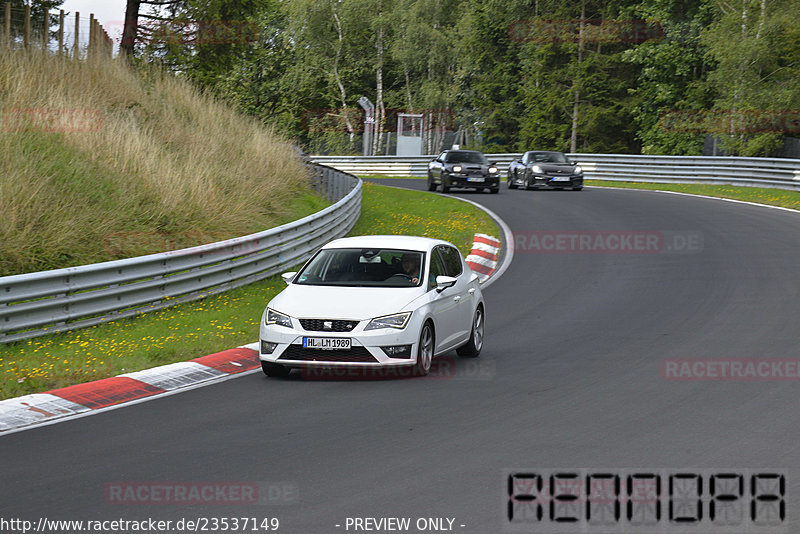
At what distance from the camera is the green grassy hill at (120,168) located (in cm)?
1648

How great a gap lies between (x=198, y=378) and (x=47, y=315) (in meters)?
3.10

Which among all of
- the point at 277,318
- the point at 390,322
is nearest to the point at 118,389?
the point at 277,318

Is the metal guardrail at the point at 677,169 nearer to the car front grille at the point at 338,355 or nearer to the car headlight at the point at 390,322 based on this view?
the car headlight at the point at 390,322

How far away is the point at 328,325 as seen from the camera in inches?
424

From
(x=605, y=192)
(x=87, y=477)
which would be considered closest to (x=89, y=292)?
(x=87, y=477)

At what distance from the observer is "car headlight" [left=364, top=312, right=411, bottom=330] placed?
10789mm

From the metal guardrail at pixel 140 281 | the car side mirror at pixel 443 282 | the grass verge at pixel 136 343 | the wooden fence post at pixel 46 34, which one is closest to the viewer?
the grass verge at pixel 136 343

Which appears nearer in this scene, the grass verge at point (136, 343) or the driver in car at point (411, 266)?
the grass verge at point (136, 343)

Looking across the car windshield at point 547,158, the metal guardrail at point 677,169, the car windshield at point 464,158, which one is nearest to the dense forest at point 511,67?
the metal guardrail at point 677,169

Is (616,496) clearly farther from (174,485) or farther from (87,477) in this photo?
(87,477)

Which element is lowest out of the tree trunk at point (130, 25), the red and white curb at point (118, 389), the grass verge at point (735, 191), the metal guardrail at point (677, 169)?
the red and white curb at point (118, 389)

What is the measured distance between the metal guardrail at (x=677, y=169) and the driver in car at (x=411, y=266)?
26895 millimetres

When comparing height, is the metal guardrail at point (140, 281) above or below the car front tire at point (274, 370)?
above

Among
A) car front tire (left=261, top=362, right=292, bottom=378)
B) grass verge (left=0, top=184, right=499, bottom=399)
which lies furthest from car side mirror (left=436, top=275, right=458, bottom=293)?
grass verge (left=0, top=184, right=499, bottom=399)
